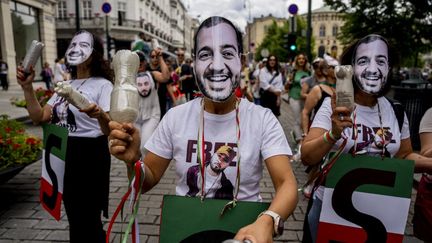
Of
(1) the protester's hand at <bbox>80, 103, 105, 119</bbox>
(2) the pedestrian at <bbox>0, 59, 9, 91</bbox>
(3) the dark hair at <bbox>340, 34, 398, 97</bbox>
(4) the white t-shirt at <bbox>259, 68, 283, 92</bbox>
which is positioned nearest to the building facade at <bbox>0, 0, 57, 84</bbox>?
(2) the pedestrian at <bbox>0, 59, 9, 91</bbox>

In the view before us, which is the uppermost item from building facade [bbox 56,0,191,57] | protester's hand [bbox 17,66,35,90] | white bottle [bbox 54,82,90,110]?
building facade [bbox 56,0,191,57]

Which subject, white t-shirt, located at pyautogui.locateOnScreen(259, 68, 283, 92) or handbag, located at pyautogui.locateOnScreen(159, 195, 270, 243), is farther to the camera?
white t-shirt, located at pyautogui.locateOnScreen(259, 68, 283, 92)

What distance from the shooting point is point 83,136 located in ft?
9.36

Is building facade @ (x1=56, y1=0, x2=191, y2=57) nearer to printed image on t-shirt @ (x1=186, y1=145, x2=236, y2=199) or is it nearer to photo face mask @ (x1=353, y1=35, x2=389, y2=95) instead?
photo face mask @ (x1=353, y1=35, x2=389, y2=95)

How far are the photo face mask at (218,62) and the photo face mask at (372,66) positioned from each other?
2.84ft

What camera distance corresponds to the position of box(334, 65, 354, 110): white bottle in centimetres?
171

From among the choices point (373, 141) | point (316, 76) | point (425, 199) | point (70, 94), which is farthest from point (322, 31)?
point (70, 94)

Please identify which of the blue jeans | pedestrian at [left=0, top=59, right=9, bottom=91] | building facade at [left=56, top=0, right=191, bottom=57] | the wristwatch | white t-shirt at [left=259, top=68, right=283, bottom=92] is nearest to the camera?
the wristwatch

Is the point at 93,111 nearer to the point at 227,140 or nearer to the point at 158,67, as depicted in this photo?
the point at 227,140

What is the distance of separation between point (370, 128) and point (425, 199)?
1.90 ft

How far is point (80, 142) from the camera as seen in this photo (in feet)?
9.35

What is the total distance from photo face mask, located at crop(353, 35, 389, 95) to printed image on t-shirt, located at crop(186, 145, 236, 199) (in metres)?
0.97

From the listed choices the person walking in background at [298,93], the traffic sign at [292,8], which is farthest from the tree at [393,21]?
the person walking in background at [298,93]

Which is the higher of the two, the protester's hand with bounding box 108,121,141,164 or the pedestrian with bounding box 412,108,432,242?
the protester's hand with bounding box 108,121,141,164
